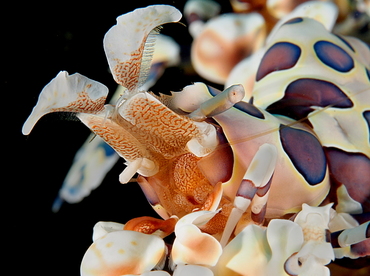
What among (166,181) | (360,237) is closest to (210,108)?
(166,181)

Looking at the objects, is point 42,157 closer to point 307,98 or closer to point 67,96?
point 67,96

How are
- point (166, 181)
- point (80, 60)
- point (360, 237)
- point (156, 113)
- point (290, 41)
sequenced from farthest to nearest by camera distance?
point (290, 41) → point (80, 60) → point (166, 181) → point (360, 237) → point (156, 113)

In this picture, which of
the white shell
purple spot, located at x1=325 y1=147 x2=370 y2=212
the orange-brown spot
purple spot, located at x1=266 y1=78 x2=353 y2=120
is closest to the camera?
the white shell

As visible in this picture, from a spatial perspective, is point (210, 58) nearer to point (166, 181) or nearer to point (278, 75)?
point (278, 75)

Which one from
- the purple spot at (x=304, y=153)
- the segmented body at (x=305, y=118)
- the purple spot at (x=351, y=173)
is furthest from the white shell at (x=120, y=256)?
the purple spot at (x=351, y=173)

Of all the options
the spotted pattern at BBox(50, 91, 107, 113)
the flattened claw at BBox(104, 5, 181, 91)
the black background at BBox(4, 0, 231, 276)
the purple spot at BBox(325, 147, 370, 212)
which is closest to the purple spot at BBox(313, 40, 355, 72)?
the purple spot at BBox(325, 147, 370, 212)

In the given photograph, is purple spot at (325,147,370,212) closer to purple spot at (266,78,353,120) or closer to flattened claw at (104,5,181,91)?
purple spot at (266,78,353,120)
